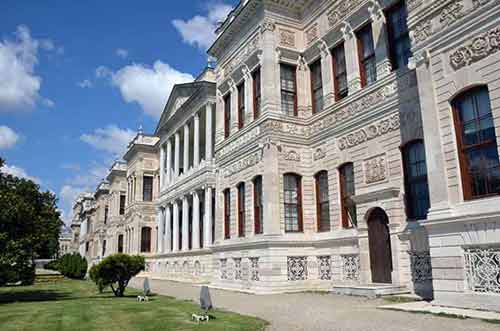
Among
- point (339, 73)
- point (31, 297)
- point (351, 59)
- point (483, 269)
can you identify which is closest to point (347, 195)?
point (339, 73)

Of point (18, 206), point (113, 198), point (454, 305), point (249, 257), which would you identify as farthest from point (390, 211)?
point (113, 198)

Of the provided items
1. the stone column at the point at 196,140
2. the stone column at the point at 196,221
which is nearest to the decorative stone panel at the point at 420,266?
the stone column at the point at 196,221

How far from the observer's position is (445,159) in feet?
35.4

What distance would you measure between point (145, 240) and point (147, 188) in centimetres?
589

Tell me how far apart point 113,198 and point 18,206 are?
4174 cm

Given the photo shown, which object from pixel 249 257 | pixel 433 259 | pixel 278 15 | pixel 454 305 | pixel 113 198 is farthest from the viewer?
pixel 113 198

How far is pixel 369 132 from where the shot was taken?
15781 millimetres

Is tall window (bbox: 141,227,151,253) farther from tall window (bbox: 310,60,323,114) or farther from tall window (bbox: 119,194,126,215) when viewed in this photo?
tall window (bbox: 310,60,323,114)

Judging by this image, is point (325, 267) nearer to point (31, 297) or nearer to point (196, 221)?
point (31, 297)

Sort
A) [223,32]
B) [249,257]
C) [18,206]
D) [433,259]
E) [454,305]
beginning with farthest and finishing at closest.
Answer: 1. [223,32]
2. [249,257]
3. [18,206]
4. [433,259]
5. [454,305]

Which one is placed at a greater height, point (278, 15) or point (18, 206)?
point (278, 15)

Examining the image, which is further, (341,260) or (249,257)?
(249,257)

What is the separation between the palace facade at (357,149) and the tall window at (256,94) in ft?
0.29

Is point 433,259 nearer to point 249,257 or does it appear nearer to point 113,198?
point 249,257
